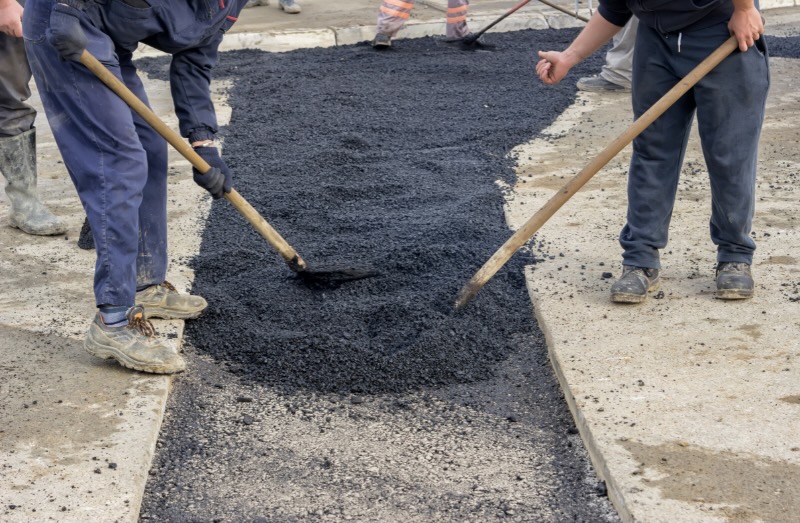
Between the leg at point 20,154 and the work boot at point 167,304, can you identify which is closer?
the work boot at point 167,304

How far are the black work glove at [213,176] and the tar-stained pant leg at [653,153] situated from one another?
1561mm

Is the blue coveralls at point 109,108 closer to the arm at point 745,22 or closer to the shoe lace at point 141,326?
the shoe lace at point 141,326

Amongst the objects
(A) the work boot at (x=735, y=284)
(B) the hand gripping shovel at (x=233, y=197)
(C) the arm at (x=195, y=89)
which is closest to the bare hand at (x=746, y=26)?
(A) the work boot at (x=735, y=284)

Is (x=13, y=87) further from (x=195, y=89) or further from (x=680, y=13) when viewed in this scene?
(x=680, y=13)

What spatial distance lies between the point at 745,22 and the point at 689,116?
1.61 ft

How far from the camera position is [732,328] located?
12.3 feet

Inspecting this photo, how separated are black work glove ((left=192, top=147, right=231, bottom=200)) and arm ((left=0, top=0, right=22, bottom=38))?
48.6 inches

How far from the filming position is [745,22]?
3527 mm

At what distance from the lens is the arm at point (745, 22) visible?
11.6 feet

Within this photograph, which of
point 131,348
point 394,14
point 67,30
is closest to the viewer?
point 67,30

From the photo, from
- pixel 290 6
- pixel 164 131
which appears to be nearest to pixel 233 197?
pixel 164 131

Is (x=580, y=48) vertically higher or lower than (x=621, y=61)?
higher

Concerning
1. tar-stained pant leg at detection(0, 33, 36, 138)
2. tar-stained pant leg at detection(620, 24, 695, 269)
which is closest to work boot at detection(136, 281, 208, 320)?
tar-stained pant leg at detection(0, 33, 36, 138)

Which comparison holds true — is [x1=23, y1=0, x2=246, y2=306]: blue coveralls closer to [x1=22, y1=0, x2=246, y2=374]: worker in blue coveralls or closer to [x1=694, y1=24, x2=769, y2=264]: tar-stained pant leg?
[x1=22, y1=0, x2=246, y2=374]: worker in blue coveralls
